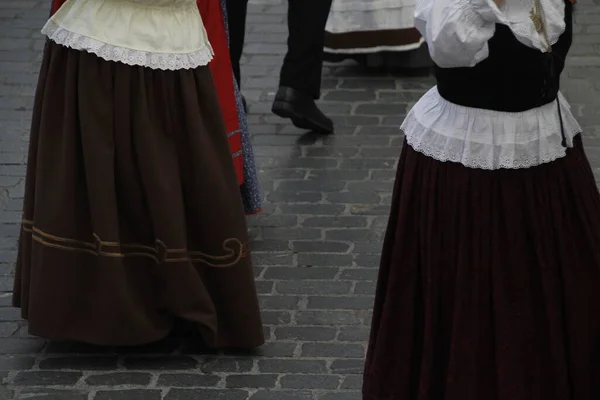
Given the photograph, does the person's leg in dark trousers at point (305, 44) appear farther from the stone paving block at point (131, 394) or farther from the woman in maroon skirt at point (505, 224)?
the woman in maroon skirt at point (505, 224)

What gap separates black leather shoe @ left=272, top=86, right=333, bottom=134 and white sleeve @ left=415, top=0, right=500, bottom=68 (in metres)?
3.22

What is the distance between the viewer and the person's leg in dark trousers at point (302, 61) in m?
6.35

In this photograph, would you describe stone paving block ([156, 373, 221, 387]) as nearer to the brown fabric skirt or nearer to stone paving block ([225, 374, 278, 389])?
stone paving block ([225, 374, 278, 389])

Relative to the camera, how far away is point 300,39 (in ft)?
21.0

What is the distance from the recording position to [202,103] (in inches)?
173

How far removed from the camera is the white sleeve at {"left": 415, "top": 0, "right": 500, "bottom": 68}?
3.24 meters

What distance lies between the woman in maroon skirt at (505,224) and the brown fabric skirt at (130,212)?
1.02 metres

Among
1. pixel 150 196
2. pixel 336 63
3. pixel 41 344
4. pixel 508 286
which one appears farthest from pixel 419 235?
pixel 336 63

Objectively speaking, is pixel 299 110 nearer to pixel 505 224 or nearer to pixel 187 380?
pixel 187 380

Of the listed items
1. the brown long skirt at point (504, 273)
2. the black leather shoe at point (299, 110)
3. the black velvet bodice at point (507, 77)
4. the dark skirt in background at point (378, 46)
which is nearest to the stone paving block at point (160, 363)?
the brown long skirt at point (504, 273)

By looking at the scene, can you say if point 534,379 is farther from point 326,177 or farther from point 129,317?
point 326,177

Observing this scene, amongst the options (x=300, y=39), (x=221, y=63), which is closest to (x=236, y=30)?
(x=300, y=39)

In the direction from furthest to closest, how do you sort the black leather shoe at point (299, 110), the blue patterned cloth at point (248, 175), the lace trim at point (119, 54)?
1. the black leather shoe at point (299, 110)
2. the blue patterned cloth at point (248, 175)
3. the lace trim at point (119, 54)

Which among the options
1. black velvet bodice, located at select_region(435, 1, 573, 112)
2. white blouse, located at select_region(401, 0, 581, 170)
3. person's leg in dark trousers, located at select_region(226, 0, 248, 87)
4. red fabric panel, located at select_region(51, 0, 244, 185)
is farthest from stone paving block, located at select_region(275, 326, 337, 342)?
person's leg in dark trousers, located at select_region(226, 0, 248, 87)
